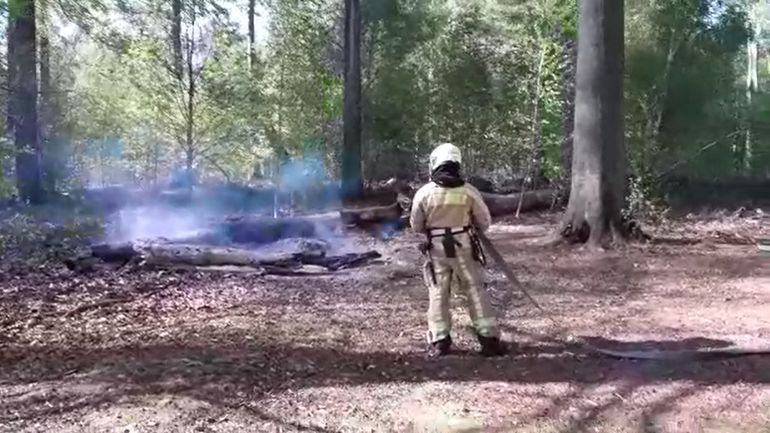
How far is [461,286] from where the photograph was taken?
471 centimetres

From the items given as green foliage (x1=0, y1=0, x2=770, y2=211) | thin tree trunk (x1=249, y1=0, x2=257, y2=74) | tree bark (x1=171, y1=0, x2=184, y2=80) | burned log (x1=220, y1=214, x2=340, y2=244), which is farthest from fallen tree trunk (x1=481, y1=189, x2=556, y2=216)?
thin tree trunk (x1=249, y1=0, x2=257, y2=74)

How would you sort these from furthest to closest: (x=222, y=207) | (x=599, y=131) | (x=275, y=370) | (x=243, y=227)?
(x=222, y=207) → (x=243, y=227) → (x=599, y=131) → (x=275, y=370)

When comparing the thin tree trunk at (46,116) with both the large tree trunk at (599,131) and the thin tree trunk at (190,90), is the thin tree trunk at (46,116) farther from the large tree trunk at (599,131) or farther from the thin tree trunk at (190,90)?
the large tree trunk at (599,131)

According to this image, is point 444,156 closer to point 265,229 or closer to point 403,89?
point 265,229

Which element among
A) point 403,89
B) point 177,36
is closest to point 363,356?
point 177,36

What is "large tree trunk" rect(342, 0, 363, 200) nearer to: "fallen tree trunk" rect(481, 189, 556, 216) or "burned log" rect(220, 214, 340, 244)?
"fallen tree trunk" rect(481, 189, 556, 216)

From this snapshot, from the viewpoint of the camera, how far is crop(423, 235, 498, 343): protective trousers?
4637mm

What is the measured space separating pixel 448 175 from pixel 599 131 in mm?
4872

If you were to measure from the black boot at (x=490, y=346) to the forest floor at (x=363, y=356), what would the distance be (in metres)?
0.10

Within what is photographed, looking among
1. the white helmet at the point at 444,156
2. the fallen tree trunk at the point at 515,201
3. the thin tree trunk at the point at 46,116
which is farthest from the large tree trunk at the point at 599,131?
A: the thin tree trunk at the point at 46,116

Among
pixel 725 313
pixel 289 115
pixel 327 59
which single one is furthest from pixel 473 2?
pixel 725 313

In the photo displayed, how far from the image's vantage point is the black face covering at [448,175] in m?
4.68

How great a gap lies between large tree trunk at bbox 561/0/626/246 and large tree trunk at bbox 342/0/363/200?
8128 mm

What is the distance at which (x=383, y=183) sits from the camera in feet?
61.1
